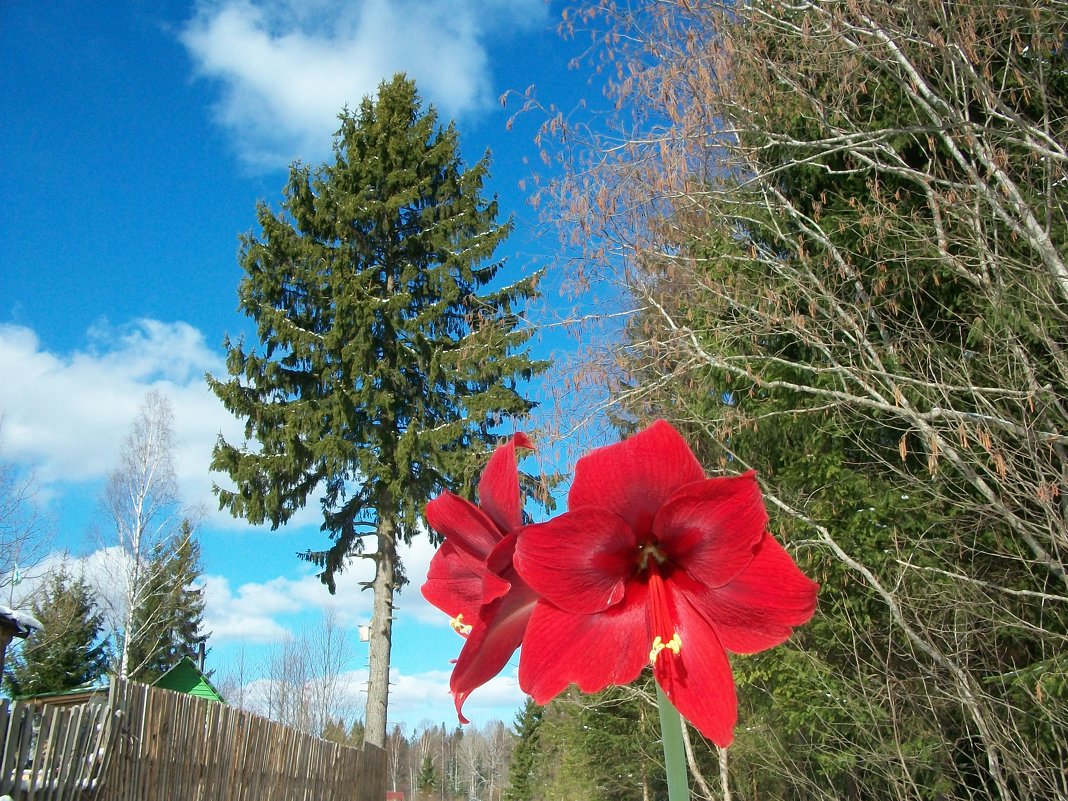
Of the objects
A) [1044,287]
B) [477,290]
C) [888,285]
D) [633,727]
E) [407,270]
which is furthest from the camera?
[477,290]

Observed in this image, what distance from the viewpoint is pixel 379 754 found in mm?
13312

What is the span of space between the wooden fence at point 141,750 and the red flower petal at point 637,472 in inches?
180

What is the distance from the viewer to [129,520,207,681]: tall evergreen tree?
1952 centimetres

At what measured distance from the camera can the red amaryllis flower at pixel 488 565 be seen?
720mm

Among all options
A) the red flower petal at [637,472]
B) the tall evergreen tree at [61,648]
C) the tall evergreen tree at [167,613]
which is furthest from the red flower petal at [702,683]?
the tall evergreen tree at [61,648]

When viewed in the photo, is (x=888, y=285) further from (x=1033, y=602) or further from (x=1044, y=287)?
(x=1033, y=602)

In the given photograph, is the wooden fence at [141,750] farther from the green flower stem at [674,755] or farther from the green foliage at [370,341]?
the green foliage at [370,341]

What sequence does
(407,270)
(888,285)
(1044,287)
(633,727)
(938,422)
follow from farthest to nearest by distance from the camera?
(407,270) < (633,727) < (888,285) < (938,422) < (1044,287)

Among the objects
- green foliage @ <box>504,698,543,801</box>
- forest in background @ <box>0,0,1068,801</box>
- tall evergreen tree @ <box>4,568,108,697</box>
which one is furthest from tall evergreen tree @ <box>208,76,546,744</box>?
green foliage @ <box>504,698,543,801</box>

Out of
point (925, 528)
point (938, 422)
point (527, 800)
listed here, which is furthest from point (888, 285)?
point (527, 800)

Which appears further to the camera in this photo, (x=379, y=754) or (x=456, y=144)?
(x=456, y=144)

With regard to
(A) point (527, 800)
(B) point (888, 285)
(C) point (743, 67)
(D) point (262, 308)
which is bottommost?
(A) point (527, 800)

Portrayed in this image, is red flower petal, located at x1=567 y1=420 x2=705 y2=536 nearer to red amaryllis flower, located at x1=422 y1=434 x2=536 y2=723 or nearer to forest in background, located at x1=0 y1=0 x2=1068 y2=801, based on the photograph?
red amaryllis flower, located at x1=422 y1=434 x2=536 y2=723

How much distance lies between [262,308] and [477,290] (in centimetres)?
445
